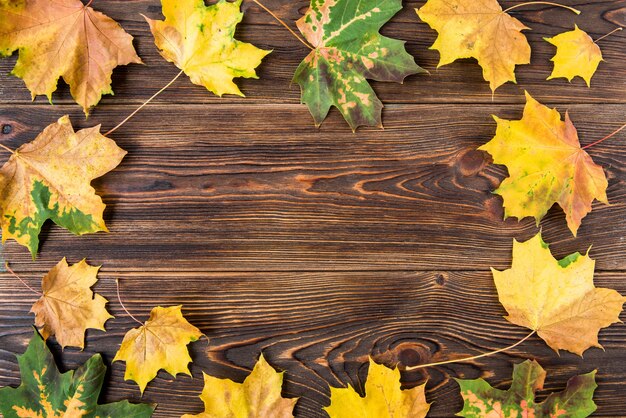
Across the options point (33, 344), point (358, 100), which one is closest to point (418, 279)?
point (358, 100)

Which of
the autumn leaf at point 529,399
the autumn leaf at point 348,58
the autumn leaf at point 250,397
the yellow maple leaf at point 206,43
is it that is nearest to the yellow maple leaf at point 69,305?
the autumn leaf at point 250,397

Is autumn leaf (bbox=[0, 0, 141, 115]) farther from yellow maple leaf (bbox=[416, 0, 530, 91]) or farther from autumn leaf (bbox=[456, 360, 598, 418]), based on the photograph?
autumn leaf (bbox=[456, 360, 598, 418])

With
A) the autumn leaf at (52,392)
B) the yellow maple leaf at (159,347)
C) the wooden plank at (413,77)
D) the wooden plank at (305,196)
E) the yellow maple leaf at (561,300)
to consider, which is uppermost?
the wooden plank at (413,77)

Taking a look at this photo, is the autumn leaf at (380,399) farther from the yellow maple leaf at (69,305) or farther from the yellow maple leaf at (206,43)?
the yellow maple leaf at (206,43)

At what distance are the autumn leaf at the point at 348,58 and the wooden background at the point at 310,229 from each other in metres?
0.04

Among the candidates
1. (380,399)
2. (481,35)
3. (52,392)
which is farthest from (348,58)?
(52,392)

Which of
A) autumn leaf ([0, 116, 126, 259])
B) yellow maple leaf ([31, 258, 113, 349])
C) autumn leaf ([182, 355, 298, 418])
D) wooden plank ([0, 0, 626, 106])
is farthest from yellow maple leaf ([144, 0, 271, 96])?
autumn leaf ([182, 355, 298, 418])

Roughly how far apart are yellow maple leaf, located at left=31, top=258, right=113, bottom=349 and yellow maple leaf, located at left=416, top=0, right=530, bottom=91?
887mm

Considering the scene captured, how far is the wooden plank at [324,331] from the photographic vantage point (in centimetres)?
118

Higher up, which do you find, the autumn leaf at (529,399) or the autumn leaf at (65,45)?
the autumn leaf at (65,45)

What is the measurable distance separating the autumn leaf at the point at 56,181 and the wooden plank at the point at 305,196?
0.15 ft

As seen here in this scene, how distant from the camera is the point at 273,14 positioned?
1184 mm

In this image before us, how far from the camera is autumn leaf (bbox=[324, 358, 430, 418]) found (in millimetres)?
1139

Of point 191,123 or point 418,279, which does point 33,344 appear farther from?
point 418,279
